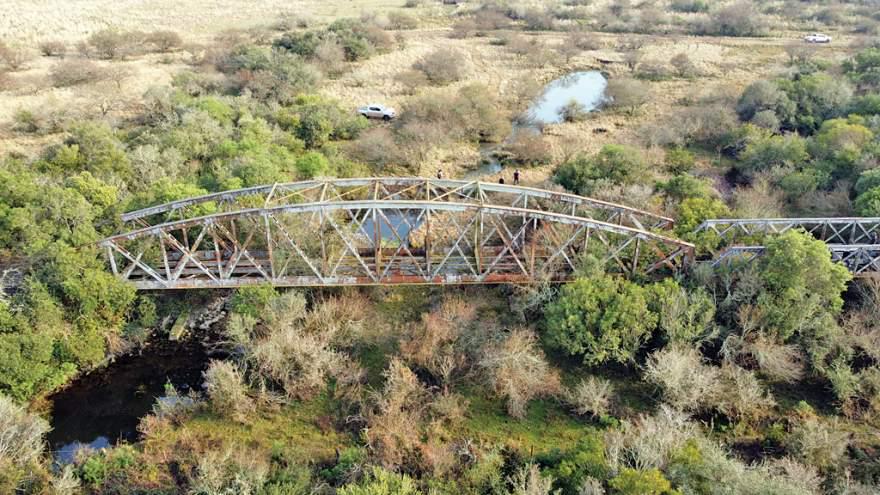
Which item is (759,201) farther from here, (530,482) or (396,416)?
(396,416)

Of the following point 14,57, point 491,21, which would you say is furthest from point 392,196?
point 491,21

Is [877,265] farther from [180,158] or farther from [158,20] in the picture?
[158,20]

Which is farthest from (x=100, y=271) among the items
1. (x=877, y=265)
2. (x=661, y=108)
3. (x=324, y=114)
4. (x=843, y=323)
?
(x=661, y=108)

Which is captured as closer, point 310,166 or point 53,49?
point 310,166

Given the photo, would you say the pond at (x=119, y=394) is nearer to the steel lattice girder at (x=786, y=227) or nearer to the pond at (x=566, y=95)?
the steel lattice girder at (x=786, y=227)

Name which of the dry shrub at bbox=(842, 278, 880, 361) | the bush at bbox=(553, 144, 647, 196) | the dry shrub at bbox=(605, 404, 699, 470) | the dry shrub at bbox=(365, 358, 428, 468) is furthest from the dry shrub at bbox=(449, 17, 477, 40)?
the dry shrub at bbox=(605, 404, 699, 470)

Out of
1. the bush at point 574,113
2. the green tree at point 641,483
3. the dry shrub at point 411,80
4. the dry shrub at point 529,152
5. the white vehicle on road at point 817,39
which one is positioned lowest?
the green tree at point 641,483

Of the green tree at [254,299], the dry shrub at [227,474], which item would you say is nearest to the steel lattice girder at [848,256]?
the green tree at [254,299]
